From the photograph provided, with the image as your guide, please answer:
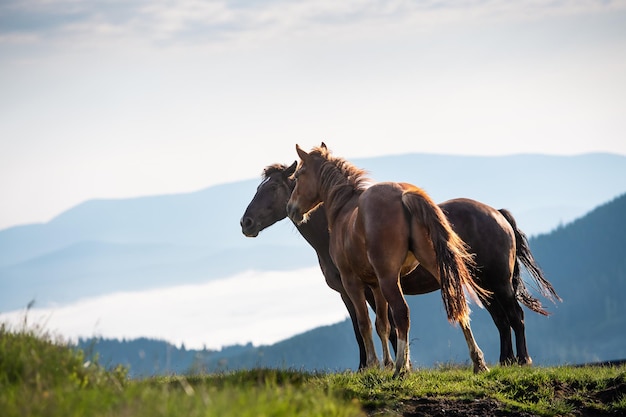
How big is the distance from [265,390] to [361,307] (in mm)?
6290

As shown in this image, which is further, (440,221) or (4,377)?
(440,221)

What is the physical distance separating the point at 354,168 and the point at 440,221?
302 cm

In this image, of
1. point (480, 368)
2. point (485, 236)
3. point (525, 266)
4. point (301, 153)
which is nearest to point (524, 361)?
point (485, 236)

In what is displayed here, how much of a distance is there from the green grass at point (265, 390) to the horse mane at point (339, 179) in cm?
286

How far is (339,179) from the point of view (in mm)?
15039

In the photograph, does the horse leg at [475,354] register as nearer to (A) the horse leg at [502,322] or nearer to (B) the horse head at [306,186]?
(A) the horse leg at [502,322]

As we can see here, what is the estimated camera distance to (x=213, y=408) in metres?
7.10

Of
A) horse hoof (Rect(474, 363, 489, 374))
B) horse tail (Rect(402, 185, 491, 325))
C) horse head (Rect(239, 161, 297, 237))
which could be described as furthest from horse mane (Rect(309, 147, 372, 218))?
horse hoof (Rect(474, 363, 489, 374))

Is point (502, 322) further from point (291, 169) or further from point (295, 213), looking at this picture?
point (291, 169)

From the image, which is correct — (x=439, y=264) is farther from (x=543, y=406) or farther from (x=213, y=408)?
(x=213, y=408)

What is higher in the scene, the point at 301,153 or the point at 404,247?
the point at 301,153

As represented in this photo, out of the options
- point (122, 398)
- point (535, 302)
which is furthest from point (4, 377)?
point (535, 302)

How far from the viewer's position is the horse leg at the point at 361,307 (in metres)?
14.3

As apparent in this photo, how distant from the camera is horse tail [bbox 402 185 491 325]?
12367 millimetres
